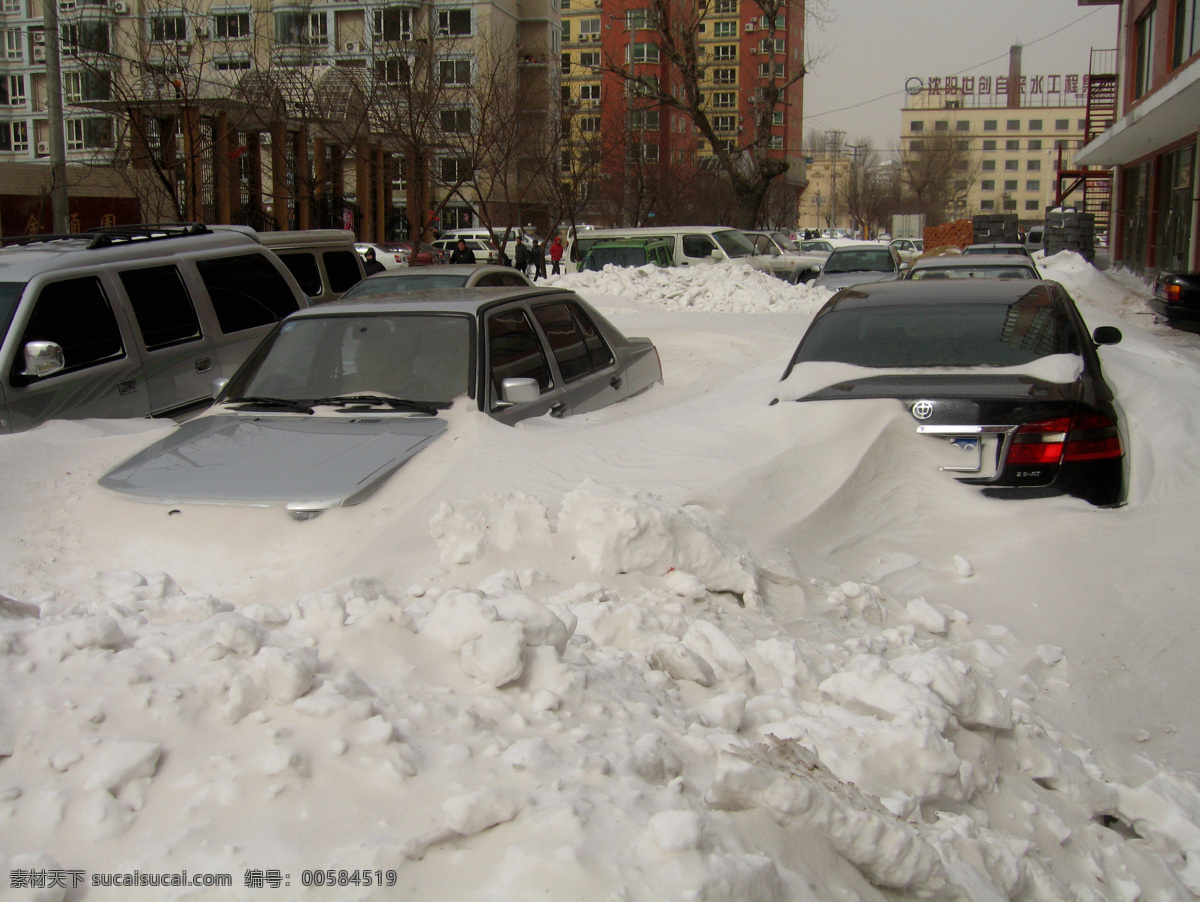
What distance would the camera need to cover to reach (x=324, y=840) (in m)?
2.10

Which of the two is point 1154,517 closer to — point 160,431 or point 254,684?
point 254,684

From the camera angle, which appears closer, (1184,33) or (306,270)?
(306,270)

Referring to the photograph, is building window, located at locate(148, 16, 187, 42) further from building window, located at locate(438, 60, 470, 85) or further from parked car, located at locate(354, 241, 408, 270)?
parked car, located at locate(354, 241, 408, 270)

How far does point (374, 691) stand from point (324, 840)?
0.55 m

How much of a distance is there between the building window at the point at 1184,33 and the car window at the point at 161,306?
968 inches

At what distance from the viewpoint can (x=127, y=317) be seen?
23.1 ft

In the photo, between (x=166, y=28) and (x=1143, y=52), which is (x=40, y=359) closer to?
(x=166, y=28)

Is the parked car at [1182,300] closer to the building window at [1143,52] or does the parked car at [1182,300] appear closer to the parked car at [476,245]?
the building window at [1143,52]

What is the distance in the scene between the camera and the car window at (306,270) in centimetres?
1055

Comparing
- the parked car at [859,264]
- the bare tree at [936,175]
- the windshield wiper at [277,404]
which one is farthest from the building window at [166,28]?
the bare tree at [936,175]

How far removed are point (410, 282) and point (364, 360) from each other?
5407 mm

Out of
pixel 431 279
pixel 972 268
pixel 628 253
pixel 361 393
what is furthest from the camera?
pixel 628 253

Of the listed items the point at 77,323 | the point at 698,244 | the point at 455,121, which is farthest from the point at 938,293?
the point at 455,121

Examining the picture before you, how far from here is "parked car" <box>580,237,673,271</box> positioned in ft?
66.8
